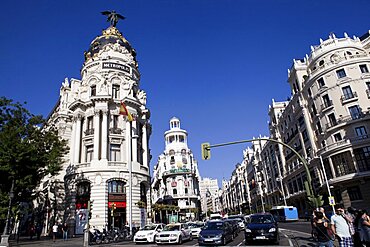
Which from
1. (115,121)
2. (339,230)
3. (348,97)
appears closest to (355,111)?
(348,97)

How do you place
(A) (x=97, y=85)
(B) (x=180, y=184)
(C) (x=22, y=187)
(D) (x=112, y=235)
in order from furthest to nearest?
(B) (x=180, y=184) < (A) (x=97, y=85) < (C) (x=22, y=187) < (D) (x=112, y=235)

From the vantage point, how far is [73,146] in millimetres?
38938

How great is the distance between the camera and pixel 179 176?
76688mm

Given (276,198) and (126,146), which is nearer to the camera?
(126,146)

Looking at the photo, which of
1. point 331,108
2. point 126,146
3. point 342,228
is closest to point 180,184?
point 126,146

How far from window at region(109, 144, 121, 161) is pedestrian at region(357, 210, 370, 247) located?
33.4m

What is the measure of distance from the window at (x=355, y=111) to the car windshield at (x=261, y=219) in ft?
85.1

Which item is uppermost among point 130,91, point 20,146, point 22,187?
point 130,91

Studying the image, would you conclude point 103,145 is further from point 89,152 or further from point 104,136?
point 89,152

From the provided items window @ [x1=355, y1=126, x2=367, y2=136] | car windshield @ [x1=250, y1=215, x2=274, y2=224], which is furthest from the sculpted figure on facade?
window @ [x1=355, y1=126, x2=367, y2=136]

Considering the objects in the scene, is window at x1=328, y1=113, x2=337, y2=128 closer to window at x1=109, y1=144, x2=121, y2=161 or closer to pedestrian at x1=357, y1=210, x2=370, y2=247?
window at x1=109, y1=144, x2=121, y2=161

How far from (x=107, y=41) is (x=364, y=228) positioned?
150 feet

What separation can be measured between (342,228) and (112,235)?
69.7ft

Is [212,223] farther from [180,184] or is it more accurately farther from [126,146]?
[180,184]
